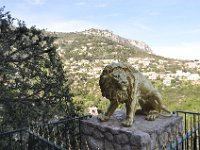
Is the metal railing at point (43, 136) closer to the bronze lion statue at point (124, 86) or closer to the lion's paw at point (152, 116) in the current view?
the bronze lion statue at point (124, 86)

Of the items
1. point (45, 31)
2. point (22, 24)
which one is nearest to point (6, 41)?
point (22, 24)

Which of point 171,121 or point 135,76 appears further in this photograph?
point 171,121

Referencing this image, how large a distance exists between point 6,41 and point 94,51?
88.2 ft

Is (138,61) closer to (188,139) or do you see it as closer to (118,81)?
(118,81)

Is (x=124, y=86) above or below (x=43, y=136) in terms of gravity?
above

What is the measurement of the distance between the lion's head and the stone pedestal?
498 millimetres

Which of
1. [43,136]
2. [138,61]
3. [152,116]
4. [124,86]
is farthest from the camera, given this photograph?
[138,61]

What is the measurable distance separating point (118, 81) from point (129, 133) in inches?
32.2

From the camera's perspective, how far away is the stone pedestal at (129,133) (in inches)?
186

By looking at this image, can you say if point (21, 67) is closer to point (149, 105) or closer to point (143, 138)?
point (149, 105)

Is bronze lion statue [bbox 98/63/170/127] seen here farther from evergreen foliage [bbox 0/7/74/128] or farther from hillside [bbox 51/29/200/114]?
hillside [bbox 51/29/200/114]

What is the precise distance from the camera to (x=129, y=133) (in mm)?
4746

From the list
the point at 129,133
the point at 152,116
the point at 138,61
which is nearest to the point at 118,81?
the point at 129,133

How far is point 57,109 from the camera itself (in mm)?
8438
